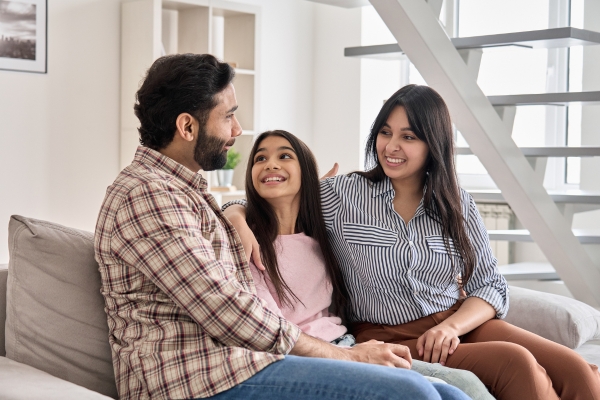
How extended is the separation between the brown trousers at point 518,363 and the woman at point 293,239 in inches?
6.6

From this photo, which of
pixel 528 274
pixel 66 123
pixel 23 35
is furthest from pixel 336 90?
pixel 528 274

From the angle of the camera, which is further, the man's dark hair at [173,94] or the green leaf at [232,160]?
the green leaf at [232,160]

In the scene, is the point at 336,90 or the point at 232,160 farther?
the point at 336,90

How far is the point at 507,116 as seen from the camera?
3.01 metres

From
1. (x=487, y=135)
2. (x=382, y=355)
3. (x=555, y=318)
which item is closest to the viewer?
(x=382, y=355)

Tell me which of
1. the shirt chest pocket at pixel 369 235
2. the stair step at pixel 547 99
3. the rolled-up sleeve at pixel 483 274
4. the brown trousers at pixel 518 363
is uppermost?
the stair step at pixel 547 99

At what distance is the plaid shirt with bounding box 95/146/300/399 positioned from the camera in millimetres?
1647

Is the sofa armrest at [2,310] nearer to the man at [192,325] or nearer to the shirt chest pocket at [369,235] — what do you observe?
the man at [192,325]

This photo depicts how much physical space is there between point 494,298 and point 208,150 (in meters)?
0.89

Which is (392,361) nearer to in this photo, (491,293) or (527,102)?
(491,293)

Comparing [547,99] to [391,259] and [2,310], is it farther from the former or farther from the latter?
[2,310]

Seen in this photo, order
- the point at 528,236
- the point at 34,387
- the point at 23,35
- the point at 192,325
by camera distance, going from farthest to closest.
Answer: the point at 23,35, the point at 528,236, the point at 192,325, the point at 34,387

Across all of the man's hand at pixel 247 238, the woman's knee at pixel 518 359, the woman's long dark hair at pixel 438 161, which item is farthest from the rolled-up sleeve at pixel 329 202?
the woman's knee at pixel 518 359

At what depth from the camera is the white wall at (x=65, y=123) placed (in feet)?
14.6
